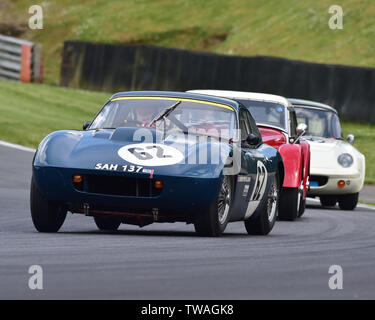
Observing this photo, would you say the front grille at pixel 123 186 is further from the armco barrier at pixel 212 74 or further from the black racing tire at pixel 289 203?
the armco barrier at pixel 212 74

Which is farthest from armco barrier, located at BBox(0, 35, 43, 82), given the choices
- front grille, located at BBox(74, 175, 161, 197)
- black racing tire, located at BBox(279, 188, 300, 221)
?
front grille, located at BBox(74, 175, 161, 197)

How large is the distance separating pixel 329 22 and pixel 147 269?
3307 cm

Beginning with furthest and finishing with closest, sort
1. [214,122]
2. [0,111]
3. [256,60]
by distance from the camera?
[256,60] < [0,111] < [214,122]

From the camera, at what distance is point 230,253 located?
744 cm

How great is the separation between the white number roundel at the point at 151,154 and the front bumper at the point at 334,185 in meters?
7.08

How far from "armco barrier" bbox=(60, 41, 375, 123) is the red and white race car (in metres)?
11.5

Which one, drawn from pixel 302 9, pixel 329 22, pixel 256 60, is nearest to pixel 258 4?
pixel 302 9

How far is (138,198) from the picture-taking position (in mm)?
8102

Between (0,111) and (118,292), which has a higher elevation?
(118,292)

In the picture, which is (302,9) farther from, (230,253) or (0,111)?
(230,253)

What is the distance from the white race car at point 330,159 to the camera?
592 inches

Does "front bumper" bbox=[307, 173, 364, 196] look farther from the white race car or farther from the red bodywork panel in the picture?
the red bodywork panel
